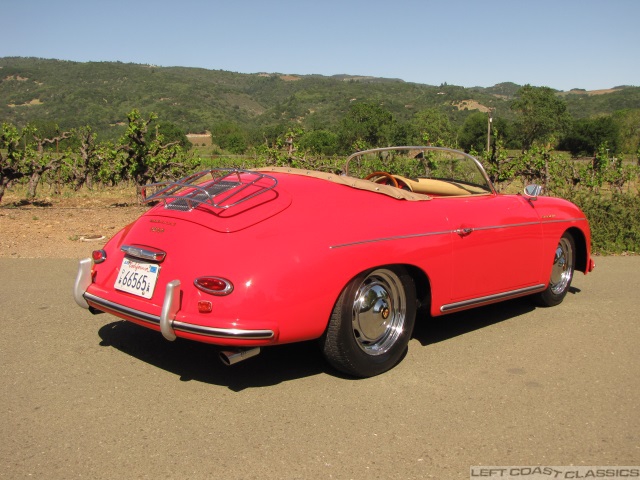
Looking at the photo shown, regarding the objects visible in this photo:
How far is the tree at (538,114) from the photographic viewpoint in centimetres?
8825

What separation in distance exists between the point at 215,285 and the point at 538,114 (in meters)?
93.3

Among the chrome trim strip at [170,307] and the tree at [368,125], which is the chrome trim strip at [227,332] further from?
the tree at [368,125]

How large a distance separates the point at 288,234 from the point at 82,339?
198 centimetres

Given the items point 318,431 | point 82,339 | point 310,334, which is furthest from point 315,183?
point 82,339

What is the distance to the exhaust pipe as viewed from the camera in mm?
3367

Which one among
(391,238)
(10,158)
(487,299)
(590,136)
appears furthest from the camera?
(590,136)

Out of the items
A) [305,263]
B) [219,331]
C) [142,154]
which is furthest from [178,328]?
[142,154]

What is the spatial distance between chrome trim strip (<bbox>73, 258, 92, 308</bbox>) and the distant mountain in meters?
63.3

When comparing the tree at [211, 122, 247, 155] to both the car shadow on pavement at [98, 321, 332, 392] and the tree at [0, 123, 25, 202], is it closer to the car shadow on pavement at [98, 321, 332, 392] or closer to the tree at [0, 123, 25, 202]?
the tree at [0, 123, 25, 202]

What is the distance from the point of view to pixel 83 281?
4.02 metres

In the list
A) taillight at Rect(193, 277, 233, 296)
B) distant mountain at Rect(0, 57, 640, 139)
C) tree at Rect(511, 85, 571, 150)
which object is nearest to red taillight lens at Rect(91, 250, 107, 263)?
→ taillight at Rect(193, 277, 233, 296)

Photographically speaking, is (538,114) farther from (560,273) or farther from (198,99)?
(560,273)

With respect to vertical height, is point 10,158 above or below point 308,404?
above

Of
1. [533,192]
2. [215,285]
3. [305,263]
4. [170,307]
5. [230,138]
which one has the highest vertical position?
[533,192]
